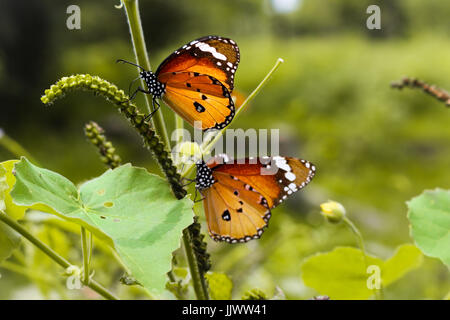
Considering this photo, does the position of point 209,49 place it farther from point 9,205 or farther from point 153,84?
point 9,205

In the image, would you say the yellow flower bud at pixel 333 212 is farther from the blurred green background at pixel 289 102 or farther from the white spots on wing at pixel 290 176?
the blurred green background at pixel 289 102

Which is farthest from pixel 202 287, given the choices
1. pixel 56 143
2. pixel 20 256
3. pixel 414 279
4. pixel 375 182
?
pixel 56 143

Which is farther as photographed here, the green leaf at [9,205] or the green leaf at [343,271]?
the green leaf at [343,271]

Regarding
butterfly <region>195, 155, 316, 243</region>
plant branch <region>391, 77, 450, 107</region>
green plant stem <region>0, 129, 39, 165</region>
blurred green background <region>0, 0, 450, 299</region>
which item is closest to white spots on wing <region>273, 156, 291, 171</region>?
butterfly <region>195, 155, 316, 243</region>

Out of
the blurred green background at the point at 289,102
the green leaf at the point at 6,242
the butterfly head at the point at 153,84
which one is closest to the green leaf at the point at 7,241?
the green leaf at the point at 6,242

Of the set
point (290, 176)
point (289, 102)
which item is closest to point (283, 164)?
point (290, 176)
